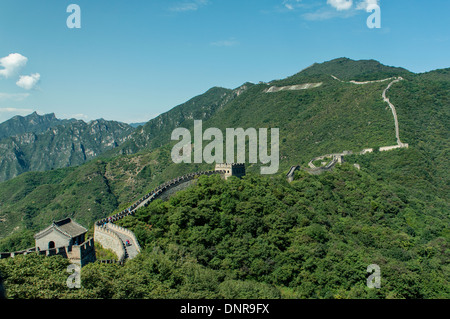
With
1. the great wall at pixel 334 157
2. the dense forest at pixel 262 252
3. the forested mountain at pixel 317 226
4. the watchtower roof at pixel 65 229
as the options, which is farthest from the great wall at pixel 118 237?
the forested mountain at pixel 317 226

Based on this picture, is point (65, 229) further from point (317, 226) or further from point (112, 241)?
point (317, 226)

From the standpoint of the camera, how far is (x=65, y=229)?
22641 millimetres

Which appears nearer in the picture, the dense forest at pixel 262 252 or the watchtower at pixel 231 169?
the dense forest at pixel 262 252

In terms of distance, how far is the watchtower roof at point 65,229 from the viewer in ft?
72.6

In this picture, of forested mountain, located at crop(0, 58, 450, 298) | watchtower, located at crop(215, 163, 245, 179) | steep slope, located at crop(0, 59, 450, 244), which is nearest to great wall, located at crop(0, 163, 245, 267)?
forested mountain, located at crop(0, 58, 450, 298)

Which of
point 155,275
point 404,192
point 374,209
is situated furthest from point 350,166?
point 155,275

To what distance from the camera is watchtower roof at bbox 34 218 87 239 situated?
22.1 metres

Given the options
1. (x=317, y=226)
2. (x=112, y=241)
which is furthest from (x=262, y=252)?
(x=112, y=241)

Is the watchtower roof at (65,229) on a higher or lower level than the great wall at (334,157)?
lower

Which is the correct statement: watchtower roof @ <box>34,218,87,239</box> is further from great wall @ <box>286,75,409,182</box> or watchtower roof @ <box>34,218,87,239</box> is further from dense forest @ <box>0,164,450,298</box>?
great wall @ <box>286,75,409,182</box>

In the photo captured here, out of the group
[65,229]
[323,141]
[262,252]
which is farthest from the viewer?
[323,141]

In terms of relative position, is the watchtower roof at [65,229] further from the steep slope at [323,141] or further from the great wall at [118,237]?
the steep slope at [323,141]

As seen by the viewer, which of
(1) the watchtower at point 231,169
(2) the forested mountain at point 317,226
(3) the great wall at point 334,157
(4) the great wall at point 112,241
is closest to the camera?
(4) the great wall at point 112,241
